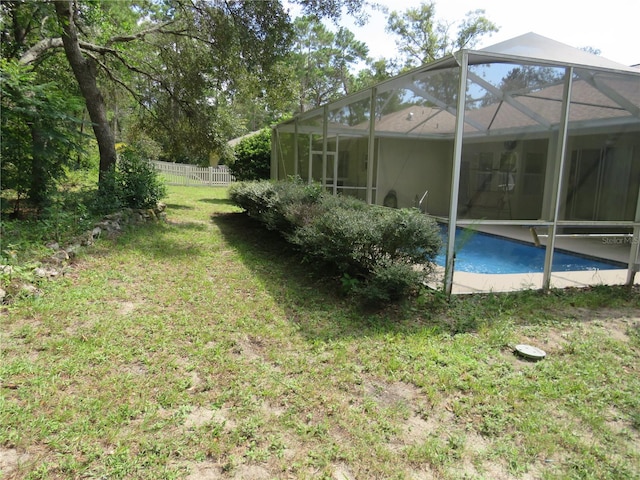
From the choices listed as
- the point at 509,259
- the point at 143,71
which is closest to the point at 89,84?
the point at 143,71

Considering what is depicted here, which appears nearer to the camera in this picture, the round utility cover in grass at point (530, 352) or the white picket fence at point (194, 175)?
the round utility cover in grass at point (530, 352)

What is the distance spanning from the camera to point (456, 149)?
4.55m

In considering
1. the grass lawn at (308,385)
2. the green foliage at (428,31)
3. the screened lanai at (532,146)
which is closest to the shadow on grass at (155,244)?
the grass lawn at (308,385)

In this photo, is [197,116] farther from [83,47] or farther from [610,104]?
[610,104]

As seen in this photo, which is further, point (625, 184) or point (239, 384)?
point (625, 184)

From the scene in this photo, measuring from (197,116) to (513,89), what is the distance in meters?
8.27

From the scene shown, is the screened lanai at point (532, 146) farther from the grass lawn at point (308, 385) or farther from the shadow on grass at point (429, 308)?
the grass lawn at point (308, 385)

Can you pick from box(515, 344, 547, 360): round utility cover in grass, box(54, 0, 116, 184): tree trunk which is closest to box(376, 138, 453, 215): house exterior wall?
box(515, 344, 547, 360): round utility cover in grass

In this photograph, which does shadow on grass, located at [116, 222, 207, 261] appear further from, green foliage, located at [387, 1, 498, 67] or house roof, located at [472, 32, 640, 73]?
green foliage, located at [387, 1, 498, 67]

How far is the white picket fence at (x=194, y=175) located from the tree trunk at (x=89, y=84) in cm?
1273

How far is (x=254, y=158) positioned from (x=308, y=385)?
55.9ft

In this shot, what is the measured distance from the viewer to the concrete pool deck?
16.4 feet

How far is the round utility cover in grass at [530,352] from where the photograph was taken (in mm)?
3355

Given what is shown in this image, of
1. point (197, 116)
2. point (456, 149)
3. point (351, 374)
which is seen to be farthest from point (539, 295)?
point (197, 116)
